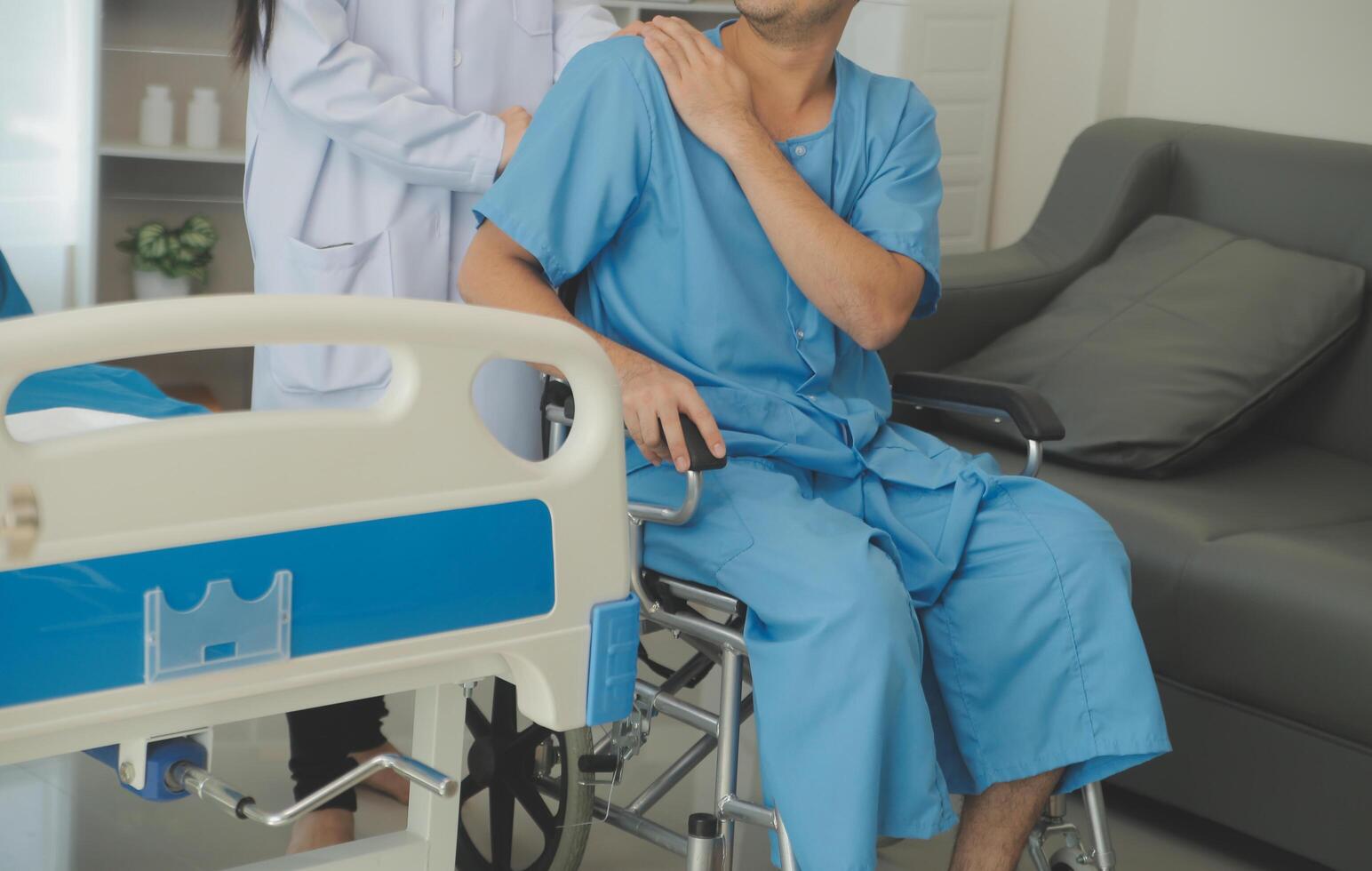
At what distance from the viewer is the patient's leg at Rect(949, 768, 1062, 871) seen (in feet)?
5.15

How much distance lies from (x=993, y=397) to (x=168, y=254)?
231 centimetres

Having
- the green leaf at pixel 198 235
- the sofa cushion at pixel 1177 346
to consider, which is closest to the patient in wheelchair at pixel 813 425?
the sofa cushion at pixel 1177 346

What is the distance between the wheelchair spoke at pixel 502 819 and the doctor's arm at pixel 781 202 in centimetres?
74

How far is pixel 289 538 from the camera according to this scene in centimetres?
96

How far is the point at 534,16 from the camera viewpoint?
1.94 metres

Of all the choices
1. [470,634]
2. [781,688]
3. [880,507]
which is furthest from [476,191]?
[470,634]

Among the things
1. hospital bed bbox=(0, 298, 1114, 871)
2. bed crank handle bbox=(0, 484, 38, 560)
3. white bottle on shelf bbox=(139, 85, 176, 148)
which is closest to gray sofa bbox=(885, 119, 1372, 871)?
hospital bed bbox=(0, 298, 1114, 871)

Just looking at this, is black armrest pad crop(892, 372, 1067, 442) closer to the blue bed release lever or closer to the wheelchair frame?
the wheelchair frame

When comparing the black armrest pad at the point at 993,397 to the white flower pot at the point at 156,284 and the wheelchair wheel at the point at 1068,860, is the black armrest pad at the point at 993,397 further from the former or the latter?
the white flower pot at the point at 156,284

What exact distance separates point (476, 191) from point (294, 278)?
9.8 inches

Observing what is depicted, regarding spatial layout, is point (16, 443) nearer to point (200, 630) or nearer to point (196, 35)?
point (200, 630)

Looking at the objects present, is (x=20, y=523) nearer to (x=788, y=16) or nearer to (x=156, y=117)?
(x=788, y=16)

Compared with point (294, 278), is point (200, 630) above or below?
below

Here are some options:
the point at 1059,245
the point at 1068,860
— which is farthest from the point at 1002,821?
the point at 1059,245
